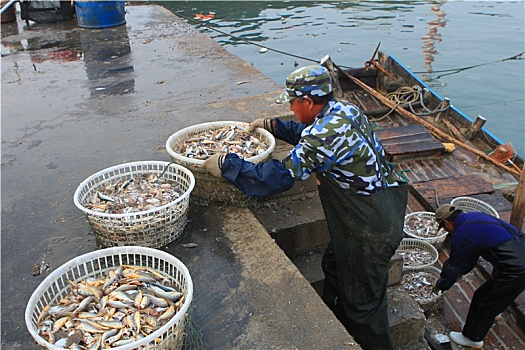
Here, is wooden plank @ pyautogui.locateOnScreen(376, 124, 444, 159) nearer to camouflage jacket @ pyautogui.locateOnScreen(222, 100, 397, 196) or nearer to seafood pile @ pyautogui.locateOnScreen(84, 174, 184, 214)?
camouflage jacket @ pyautogui.locateOnScreen(222, 100, 397, 196)

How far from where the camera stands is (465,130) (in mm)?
9758

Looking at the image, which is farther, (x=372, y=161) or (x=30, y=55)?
(x=30, y=55)

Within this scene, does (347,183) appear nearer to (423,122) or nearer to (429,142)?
(429,142)

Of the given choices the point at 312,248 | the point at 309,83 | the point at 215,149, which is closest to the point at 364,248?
the point at 312,248

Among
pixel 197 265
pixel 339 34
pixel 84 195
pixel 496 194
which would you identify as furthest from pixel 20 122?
pixel 339 34

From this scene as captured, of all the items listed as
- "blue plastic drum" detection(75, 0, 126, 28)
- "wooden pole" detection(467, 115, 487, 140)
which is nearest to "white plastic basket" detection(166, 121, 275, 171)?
"wooden pole" detection(467, 115, 487, 140)

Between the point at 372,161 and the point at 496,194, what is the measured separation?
205 inches

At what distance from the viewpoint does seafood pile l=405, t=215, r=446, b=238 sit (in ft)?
21.2

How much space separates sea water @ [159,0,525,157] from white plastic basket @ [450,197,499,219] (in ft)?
24.2

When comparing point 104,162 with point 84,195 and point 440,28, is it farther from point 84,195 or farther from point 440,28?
point 440,28

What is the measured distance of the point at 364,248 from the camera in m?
3.38

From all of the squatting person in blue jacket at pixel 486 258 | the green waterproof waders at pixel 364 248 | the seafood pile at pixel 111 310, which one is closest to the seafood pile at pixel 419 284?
the squatting person in blue jacket at pixel 486 258

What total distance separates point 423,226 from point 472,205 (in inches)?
38.9

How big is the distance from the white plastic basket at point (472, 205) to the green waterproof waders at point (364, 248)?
3994 mm
